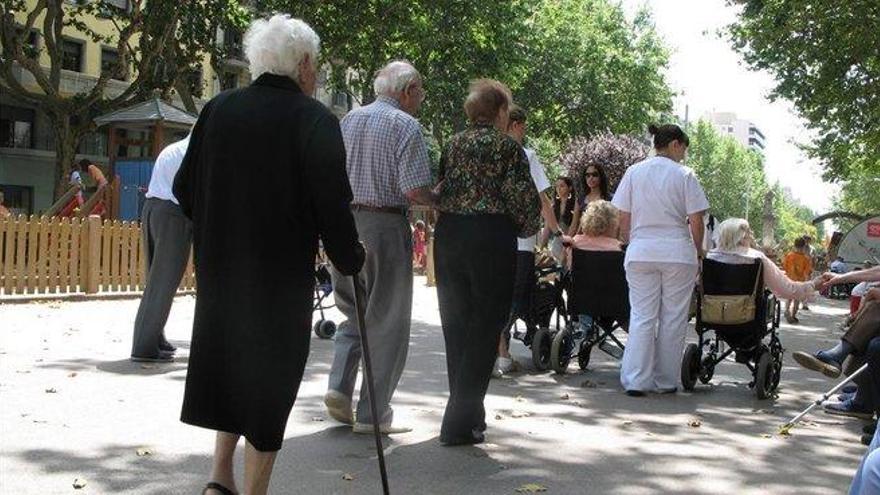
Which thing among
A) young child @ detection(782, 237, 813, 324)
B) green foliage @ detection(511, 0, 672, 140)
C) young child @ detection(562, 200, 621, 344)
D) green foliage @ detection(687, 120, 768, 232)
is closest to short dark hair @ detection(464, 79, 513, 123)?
young child @ detection(562, 200, 621, 344)

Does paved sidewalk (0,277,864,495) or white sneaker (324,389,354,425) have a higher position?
white sneaker (324,389,354,425)

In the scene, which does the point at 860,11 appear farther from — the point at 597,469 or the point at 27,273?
the point at 597,469

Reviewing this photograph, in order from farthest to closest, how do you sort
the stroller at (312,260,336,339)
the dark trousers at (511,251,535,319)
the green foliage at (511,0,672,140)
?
the green foliage at (511,0,672,140), the stroller at (312,260,336,339), the dark trousers at (511,251,535,319)

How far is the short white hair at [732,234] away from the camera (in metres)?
8.91

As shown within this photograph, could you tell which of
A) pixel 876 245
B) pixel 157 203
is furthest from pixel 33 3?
pixel 157 203

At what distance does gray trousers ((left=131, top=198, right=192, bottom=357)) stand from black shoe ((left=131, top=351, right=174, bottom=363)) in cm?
13

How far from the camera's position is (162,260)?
9031mm

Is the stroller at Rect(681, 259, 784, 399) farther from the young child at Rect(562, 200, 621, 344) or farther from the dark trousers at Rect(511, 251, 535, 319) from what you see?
the dark trousers at Rect(511, 251, 535, 319)

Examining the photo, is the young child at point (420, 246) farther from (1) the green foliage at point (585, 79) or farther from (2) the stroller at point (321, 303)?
(2) the stroller at point (321, 303)

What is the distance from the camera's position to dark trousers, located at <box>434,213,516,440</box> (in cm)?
612

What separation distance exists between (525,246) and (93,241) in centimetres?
935

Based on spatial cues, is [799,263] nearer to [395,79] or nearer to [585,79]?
[395,79]

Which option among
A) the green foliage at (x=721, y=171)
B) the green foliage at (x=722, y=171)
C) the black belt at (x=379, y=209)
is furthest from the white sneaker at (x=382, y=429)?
the green foliage at (x=721, y=171)

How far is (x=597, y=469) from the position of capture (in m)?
5.73
